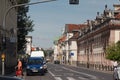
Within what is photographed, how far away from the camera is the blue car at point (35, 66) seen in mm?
50219

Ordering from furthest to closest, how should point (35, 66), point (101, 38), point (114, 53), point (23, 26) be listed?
point (101, 38)
point (23, 26)
point (114, 53)
point (35, 66)

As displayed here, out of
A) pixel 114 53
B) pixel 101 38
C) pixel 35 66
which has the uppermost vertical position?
pixel 101 38

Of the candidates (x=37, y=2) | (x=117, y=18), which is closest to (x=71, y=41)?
(x=117, y=18)

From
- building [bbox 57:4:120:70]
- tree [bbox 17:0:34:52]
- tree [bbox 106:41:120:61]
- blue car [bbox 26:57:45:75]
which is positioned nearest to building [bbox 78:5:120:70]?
building [bbox 57:4:120:70]

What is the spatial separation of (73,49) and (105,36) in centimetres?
7860

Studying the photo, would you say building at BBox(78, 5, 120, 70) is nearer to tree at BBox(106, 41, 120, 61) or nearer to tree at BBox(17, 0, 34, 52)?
tree at BBox(106, 41, 120, 61)

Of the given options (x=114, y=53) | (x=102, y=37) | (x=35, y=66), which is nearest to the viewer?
(x=35, y=66)

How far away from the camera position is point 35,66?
50.6m

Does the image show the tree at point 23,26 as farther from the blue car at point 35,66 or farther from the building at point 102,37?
the blue car at point 35,66

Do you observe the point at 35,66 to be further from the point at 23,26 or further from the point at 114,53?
the point at 23,26

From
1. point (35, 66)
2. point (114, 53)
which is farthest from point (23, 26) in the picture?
point (35, 66)

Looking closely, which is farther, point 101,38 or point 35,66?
point 101,38

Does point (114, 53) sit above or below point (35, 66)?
above

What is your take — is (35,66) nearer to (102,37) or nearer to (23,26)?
(23,26)
